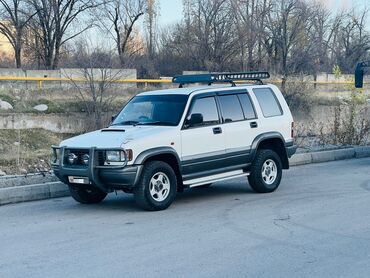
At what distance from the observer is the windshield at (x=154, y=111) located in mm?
10039

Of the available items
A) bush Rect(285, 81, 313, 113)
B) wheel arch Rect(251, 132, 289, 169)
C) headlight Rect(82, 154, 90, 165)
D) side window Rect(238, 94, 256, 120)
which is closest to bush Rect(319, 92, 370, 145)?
wheel arch Rect(251, 132, 289, 169)

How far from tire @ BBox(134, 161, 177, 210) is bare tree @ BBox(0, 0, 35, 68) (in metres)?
42.7

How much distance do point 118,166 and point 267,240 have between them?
105 inches

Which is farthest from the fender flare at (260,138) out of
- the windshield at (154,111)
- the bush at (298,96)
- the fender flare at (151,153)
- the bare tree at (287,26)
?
the bare tree at (287,26)

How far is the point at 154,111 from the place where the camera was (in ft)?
33.8

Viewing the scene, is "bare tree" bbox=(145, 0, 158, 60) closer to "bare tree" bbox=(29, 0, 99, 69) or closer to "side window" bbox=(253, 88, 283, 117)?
"bare tree" bbox=(29, 0, 99, 69)

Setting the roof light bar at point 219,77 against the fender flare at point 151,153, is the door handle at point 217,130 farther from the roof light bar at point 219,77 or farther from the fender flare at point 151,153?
the roof light bar at point 219,77

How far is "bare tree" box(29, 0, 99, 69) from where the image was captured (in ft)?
160

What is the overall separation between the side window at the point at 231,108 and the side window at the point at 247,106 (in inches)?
4.0

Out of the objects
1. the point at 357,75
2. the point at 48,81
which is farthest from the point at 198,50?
the point at 357,75

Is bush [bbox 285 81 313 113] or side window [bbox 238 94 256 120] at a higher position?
bush [bbox 285 81 313 113]

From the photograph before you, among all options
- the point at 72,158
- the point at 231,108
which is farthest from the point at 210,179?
the point at 72,158

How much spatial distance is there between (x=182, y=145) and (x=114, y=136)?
110 centimetres

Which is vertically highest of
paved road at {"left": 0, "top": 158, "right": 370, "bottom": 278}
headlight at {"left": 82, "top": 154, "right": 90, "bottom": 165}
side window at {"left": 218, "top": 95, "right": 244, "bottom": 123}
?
side window at {"left": 218, "top": 95, "right": 244, "bottom": 123}
